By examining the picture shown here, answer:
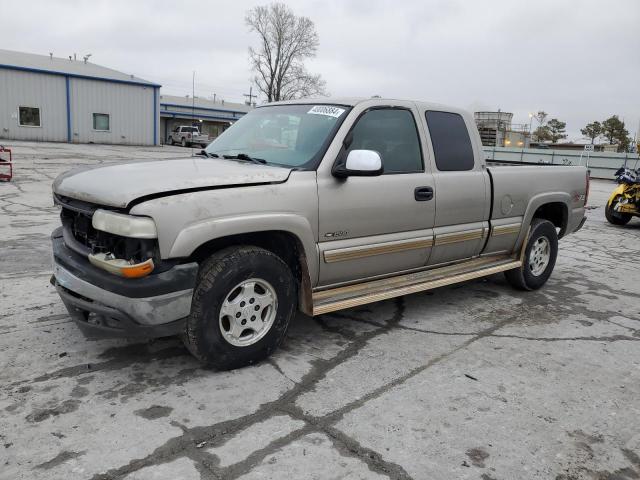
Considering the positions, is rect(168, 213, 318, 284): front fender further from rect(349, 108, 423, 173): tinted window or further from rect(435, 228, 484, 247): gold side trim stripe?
rect(435, 228, 484, 247): gold side trim stripe

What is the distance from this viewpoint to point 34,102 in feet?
102

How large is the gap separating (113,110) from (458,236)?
34198mm

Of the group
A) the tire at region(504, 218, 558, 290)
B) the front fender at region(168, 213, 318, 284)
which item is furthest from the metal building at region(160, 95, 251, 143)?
the front fender at region(168, 213, 318, 284)

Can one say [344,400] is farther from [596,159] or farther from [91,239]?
[596,159]

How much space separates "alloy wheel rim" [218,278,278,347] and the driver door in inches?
18.0

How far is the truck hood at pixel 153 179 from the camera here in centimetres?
293

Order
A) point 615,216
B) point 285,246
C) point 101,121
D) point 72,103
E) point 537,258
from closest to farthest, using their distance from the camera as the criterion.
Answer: point 285,246 < point 537,258 < point 615,216 < point 72,103 < point 101,121

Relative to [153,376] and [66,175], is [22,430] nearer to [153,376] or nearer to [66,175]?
[153,376]

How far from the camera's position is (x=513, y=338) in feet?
14.0

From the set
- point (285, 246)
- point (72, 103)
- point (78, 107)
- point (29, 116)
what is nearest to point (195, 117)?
point (78, 107)

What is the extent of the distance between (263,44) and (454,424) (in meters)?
63.2

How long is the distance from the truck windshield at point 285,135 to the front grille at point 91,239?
4.02 ft

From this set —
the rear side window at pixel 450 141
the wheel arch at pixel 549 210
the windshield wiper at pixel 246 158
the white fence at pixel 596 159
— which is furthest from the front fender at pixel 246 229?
the white fence at pixel 596 159

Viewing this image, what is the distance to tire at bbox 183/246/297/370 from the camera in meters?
3.11
